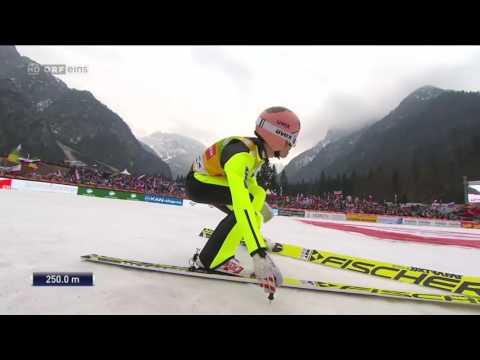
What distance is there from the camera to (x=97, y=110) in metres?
115

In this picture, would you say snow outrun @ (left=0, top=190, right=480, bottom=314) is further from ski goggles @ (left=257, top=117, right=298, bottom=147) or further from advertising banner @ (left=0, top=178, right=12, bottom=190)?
advertising banner @ (left=0, top=178, right=12, bottom=190)

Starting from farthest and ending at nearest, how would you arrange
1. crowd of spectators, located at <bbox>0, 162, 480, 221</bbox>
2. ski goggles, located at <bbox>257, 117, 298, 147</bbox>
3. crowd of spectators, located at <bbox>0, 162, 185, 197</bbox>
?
crowd of spectators, located at <bbox>0, 162, 480, 221</bbox> < crowd of spectators, located at <bbox>0, 162, 185, 197</bbox> < ski goggles, located at <bbox>257, 117, 298, 147</bbox>

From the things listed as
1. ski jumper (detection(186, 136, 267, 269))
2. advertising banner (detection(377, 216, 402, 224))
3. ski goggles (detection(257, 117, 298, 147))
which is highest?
ski goggles (detection(257, 117, 298, 147))

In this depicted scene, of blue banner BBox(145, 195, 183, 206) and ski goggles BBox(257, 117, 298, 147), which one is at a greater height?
ski goggles BBox(257, 117, 298, 147)

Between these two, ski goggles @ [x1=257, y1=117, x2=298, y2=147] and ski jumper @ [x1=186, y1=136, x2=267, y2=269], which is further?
ski goggles @ [x1=257, y1=117, x2=298, y2=147]

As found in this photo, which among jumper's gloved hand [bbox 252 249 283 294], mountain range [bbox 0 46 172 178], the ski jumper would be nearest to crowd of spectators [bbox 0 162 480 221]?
the ski jumper

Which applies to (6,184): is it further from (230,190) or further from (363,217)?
(363,217)

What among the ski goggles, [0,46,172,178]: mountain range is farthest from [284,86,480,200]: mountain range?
the ski goggles

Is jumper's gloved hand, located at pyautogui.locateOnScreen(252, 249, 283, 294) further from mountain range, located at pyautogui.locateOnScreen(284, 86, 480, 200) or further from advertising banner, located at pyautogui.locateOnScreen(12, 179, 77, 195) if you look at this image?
mountain range, located at pyautogui.locateOnScreen(284, 86, 480, 200)

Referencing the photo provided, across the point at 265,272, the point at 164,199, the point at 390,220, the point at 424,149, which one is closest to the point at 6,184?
the point at 164,199

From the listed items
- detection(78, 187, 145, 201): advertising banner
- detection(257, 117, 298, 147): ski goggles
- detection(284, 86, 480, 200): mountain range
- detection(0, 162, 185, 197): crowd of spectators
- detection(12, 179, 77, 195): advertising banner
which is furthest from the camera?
detection(284, 86, 480, 200): mountain range

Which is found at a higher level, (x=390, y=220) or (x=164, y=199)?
(x=164, y=199)

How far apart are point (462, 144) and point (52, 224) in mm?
91663

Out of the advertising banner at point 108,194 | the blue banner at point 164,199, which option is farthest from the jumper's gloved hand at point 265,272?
the advertising banner at point 108,194
